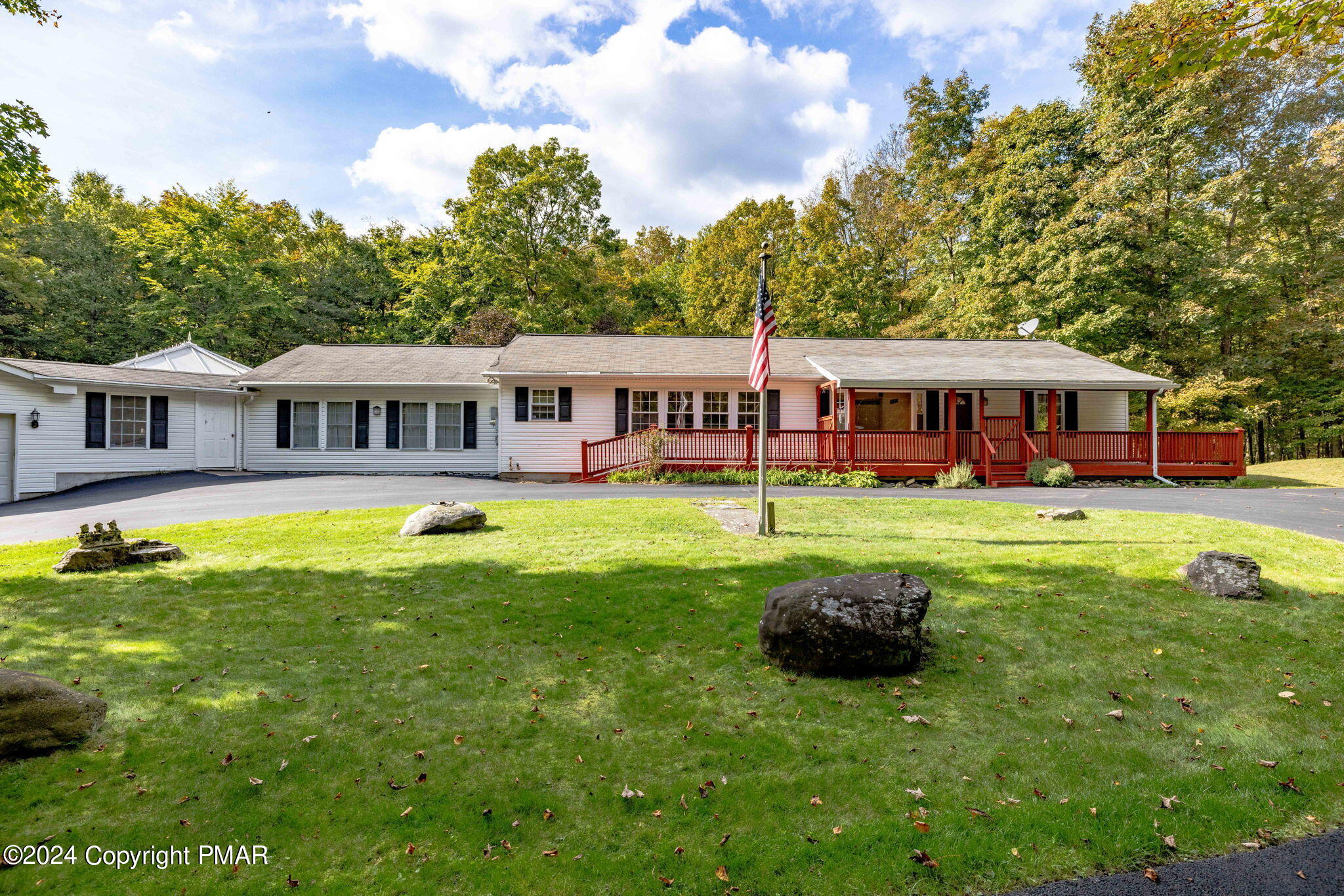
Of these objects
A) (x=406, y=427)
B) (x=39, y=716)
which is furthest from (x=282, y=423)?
(x=39, y=716)

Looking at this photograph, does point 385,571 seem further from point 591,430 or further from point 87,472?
point 87,472

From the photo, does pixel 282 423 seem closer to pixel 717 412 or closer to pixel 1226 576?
pixel 717 412

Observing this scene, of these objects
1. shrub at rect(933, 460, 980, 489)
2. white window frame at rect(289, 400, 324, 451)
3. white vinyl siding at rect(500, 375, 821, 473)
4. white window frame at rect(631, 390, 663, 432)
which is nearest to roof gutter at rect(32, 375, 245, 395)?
white window frame at rect(289, 400, 324, 451)

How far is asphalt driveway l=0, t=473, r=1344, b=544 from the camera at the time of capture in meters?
10.7

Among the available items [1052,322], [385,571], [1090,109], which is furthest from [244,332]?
[1090,109]

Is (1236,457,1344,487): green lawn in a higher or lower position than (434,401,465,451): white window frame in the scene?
lower

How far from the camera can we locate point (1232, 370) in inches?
885

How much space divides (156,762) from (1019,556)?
8164mm

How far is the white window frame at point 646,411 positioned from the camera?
19134 mm

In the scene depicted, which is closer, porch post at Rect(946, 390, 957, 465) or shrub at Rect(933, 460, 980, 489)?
shrub at Rect(933, 460, 980, 489)

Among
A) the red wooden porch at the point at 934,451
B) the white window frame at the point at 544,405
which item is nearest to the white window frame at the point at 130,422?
the white window frame at the point at 544,405

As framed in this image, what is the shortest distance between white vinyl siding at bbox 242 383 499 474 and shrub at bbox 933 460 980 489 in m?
13.4

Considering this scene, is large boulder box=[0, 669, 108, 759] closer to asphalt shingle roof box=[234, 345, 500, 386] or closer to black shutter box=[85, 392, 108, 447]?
asphalt shingle roof box=[234, 345, 500, 386]

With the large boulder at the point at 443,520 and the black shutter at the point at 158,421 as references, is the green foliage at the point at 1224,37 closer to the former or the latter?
the large boulder at the point at 443,520
